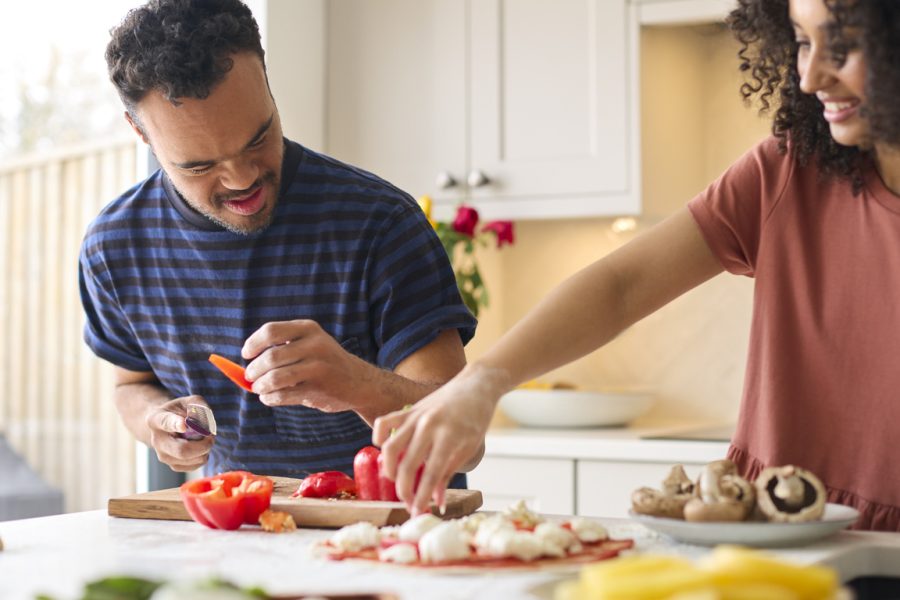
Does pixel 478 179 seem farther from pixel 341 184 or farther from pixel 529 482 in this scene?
pixel 341 184

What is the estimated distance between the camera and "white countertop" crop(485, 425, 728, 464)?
2.58 meters

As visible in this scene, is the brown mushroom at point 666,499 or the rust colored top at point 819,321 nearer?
the brown mushroom at point 666,499

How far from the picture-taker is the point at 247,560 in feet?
3.97

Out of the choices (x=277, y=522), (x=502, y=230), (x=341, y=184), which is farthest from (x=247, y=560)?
(x=502, y=230)

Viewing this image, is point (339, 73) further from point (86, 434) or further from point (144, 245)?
point (144, 245)

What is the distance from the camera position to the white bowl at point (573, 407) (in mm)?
2881

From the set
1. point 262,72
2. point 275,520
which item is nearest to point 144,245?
point 262,72

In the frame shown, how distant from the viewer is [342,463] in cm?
187

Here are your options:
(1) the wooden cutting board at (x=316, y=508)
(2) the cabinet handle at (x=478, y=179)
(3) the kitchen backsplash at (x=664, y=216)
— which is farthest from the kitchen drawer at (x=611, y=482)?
(1) the wooden cutting board at (x=316, y=508)

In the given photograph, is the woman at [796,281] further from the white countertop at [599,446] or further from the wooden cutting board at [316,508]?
the white countertop at [599,446]

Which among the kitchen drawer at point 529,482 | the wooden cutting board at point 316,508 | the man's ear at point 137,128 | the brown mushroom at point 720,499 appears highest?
the man's ear at point 137,128

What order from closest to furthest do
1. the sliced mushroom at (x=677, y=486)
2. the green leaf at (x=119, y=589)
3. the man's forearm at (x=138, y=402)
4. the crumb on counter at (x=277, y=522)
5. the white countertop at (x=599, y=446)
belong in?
the green leaf at (x=119, y=589)
the sliced mushroom at (x=677, y=486)
the crumb on counter at (x=277, y=522)
the man's forearm at (x=138, y=402)
the white countertop at (x=599, y=446)

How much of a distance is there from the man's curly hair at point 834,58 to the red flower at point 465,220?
1.31 m

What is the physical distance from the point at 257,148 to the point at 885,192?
0.91 metres
